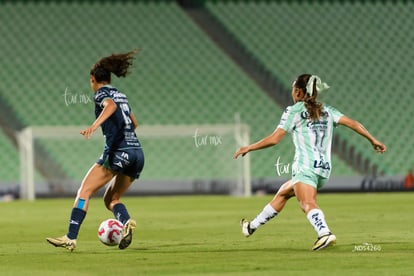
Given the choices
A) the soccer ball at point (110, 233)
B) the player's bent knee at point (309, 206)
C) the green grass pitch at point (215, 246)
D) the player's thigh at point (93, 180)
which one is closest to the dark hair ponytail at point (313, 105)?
the player's bent knee at point (309, 206)

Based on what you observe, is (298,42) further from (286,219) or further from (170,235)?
(170,235)

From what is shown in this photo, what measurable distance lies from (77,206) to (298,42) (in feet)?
66.4

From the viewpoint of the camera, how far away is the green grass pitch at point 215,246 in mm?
7277

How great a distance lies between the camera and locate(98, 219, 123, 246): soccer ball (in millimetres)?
9273

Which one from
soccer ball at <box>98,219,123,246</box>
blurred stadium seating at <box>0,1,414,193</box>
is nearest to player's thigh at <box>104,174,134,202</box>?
soccer ball at <box>98,219,123,246</box>

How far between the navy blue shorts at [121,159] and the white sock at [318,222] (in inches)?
71.7

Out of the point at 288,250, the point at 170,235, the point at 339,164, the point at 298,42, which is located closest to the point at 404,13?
the point at 298,42

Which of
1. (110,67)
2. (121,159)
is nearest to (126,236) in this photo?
(121,159)

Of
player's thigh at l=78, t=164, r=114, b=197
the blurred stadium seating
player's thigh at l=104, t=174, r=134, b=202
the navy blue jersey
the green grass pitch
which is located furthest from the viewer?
the blurred stadium seating

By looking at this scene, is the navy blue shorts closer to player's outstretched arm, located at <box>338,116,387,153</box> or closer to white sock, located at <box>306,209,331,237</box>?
white sock, located at <box>306,209,331,237</box>

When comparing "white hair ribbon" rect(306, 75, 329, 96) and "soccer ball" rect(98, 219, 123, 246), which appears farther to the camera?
"soccer ball" rect(98, 219, 123, 246)

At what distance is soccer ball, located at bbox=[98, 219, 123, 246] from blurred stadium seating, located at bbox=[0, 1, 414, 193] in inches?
584

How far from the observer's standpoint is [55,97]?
25.9 m

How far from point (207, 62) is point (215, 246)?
725 inches
